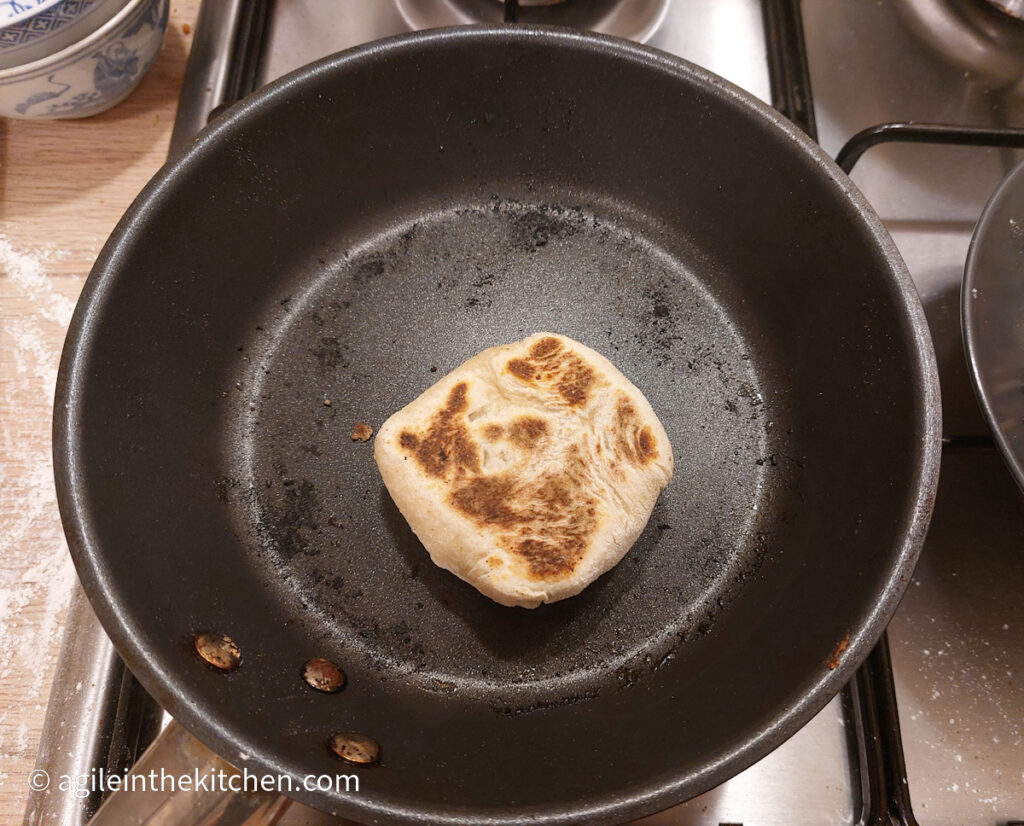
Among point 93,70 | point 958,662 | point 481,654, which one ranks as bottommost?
point 481,654

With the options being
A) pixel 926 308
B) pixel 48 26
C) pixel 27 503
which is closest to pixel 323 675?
pixel 27 503

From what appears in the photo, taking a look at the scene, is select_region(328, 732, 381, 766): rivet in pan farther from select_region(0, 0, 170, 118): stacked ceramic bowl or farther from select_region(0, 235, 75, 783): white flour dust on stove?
select_region(0, 0, 170, 118): stacked ceramic bowl

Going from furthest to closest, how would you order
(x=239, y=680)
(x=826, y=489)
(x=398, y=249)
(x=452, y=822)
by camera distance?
1. (x=398, y=249)
2. (x=826, y=489)
3. (x=239, y=680)
4. (x=452, y=822)

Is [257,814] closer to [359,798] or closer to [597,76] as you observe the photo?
[359,798]

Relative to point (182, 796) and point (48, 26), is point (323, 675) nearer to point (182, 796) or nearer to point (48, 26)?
point (182, 796)

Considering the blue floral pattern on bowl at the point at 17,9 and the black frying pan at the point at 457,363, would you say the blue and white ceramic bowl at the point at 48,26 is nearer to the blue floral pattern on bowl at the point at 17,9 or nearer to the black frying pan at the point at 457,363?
the blue floral pattern on bowl at the point at 17,9

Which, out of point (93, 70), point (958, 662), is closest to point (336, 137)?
→ point (93, 70)

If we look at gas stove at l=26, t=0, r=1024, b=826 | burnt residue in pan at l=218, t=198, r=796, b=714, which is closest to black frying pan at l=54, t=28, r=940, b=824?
burnt residue in pan at l=218, t=198, r=796, b=714
